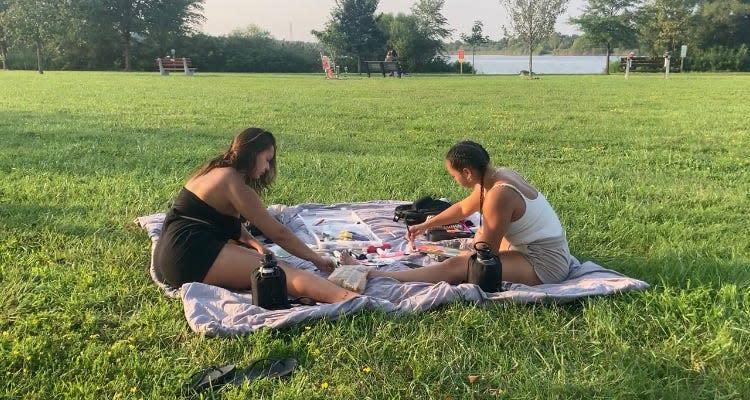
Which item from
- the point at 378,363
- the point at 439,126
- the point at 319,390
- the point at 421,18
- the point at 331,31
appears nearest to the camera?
the point at 319,390

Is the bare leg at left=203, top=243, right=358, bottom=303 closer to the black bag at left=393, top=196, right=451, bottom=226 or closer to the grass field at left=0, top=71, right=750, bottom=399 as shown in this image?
the grass field at left=0, top=71, right=750, bottom=399

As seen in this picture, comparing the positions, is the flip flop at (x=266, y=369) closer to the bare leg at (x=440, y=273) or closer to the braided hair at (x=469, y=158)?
the bare leg at (x=440, y=273)

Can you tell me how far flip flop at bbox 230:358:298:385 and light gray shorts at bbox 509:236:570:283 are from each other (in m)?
1.87

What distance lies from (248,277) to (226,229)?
42 cm

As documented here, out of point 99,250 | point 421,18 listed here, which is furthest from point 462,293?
point 421,18

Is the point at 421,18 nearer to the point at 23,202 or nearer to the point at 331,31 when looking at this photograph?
the point at 331,31

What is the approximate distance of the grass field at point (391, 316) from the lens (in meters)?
2.87

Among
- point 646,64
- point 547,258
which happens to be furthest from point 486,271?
point 646,64

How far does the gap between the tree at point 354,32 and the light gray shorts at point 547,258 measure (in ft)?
157

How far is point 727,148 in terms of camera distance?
9062 millimetres

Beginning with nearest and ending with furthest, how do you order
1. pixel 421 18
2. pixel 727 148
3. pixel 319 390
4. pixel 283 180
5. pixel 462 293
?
pixel 319 390, pixel 462 293, pixel 283 180, pixel 727 148, pixel 421 18

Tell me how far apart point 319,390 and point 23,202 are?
425 centimetres

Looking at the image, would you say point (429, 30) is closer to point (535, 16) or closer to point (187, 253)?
point (535, 16)

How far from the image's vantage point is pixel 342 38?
165 feet
